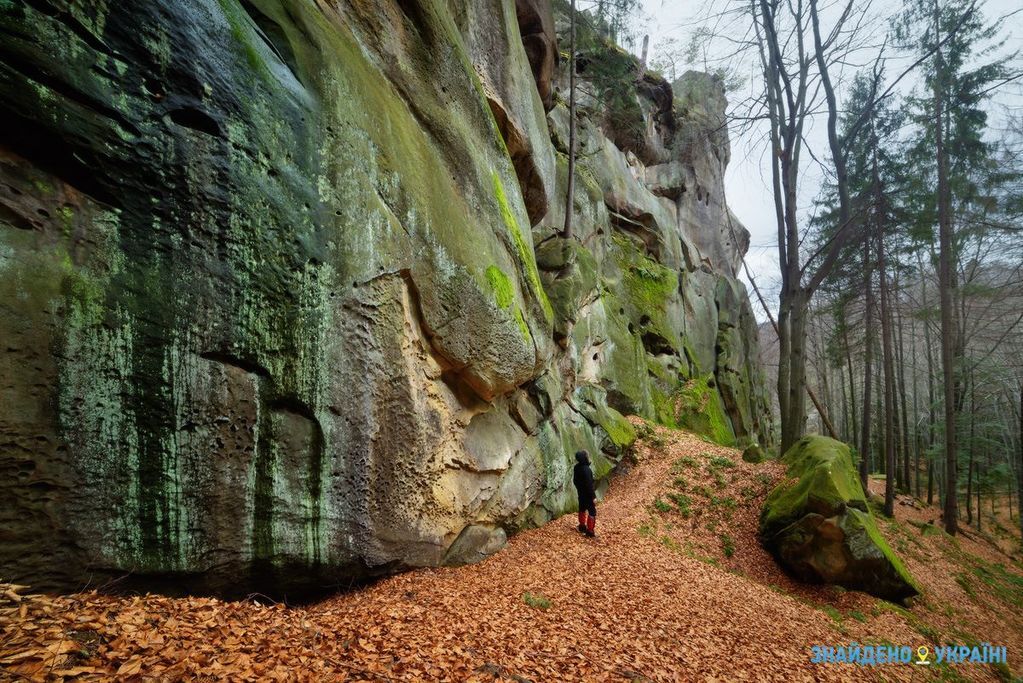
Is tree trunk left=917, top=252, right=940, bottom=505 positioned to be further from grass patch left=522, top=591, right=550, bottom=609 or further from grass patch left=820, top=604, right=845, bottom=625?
grass patch left=522, top=591, right=550, bottom=609

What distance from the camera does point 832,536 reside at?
8.56 meters

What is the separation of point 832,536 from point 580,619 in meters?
6.04

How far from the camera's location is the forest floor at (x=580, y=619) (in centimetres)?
314

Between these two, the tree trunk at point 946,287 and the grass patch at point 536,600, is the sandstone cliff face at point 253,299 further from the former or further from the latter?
the tree trunk at point 946,287

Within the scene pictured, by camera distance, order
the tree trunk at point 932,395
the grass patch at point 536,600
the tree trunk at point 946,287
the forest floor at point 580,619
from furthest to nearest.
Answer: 1. the tree trunk at point 932,395
2. the tree trunk at point 946,287
3. the grass patch at point 536,600
4. the forest floor at point 580,619

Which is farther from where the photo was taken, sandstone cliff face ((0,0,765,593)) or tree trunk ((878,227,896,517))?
tree trunk ((878,227,896,517))

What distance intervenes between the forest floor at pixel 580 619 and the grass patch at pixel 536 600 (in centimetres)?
2

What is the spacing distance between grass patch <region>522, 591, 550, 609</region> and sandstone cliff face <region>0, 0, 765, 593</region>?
1.36 metres

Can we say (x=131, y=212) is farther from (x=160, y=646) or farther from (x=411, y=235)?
(x=160, y=646)

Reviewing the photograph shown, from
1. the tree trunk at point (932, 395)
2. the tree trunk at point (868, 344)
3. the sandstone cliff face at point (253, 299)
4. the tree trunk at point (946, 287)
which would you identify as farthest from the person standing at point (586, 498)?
the tree trunk at point (932, 395)

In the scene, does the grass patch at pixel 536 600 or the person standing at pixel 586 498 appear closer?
the grass patch at pixel 536 600

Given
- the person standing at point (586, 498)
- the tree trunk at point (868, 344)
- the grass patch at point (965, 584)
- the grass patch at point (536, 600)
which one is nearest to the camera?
the grass patch at point (536, 600)

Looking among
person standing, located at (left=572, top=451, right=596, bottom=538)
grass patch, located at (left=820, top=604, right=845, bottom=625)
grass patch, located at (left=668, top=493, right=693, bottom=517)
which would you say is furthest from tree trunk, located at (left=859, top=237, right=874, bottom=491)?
person standing, located at (left=572, top=451, right=596, bottom=538)

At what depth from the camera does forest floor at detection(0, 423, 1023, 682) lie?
124 inches
